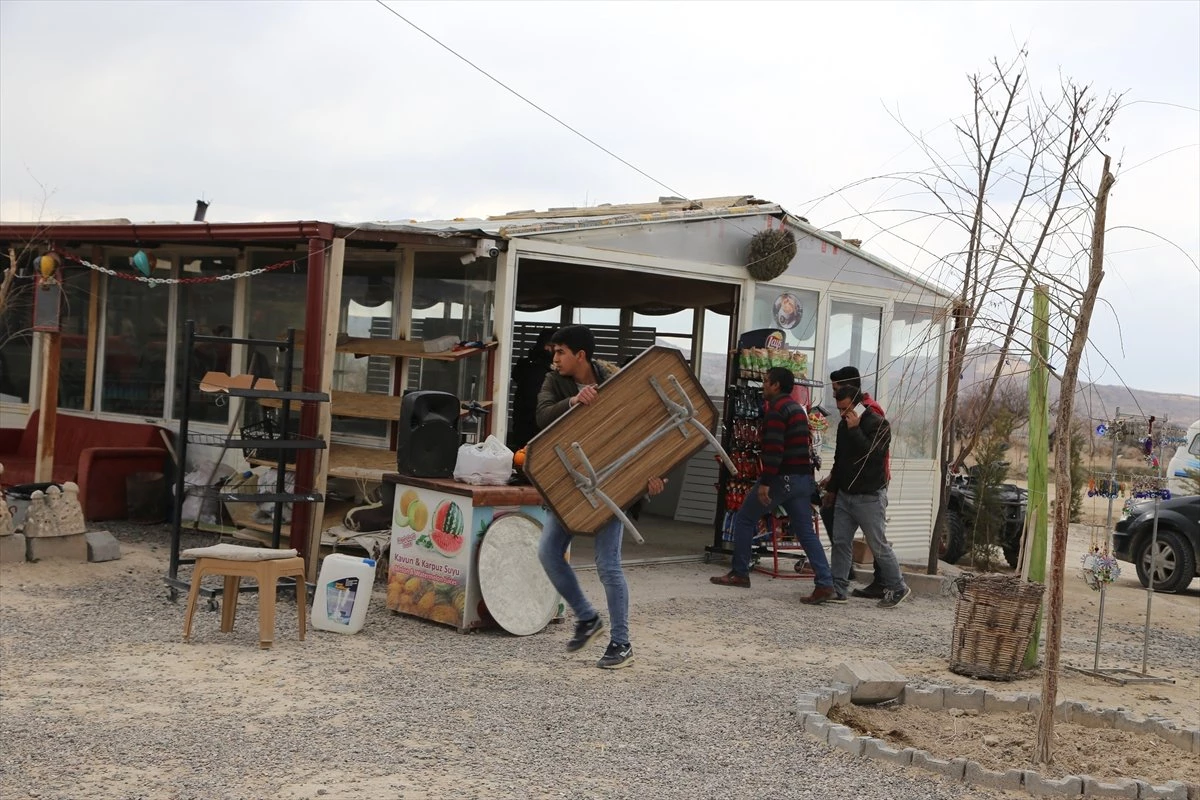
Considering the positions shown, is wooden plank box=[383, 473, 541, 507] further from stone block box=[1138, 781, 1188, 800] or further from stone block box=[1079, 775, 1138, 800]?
stone block box=[1138, 781, 1188, 800]

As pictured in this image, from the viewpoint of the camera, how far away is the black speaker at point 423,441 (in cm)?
761

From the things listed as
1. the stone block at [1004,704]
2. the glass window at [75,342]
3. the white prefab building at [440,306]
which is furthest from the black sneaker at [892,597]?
the glass window at [75,342]

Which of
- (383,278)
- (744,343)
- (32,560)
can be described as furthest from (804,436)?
(32,560)

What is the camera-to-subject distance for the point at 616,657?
653cm

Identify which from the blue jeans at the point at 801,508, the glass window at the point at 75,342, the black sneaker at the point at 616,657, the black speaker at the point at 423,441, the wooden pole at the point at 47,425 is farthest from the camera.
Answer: the glass window at the point at 75,342

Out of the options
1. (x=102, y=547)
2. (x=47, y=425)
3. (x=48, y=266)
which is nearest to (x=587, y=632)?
(x=102, y=547)

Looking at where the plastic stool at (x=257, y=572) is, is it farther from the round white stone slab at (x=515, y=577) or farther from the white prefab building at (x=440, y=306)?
the white prefab building at (x=440, y=306)

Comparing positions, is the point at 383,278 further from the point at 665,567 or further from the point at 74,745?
the point at 74,745

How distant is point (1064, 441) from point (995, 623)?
2471 mm

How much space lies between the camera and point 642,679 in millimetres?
6359

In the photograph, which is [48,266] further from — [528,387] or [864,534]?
[864,534]

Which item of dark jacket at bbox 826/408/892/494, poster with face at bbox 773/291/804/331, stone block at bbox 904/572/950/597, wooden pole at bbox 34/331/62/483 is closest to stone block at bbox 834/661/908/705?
dark jacket at bbox 826/408/892/494

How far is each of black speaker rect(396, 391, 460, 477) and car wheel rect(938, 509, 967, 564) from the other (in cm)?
723

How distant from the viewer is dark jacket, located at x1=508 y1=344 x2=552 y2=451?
12.3 metres
